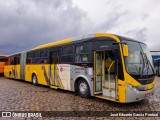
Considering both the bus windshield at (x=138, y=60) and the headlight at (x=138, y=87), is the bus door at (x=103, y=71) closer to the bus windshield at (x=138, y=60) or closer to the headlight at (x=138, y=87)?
the bus windshield at (x=138, y=60)

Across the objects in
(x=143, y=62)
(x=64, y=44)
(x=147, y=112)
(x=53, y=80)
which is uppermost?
(x=64, y=44)

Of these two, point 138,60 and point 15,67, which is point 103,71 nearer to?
point 138,60

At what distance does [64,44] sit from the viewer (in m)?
10.4

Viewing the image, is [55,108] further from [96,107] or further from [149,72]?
[149,72]

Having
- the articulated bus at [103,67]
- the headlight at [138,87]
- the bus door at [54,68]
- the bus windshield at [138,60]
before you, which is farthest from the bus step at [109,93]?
the bus door at [54,68]

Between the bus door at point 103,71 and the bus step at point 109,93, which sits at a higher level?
the bus door at point 103,71

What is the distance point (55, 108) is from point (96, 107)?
65.1 inches

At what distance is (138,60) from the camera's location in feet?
24.2

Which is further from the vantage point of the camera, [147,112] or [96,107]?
[96,107]

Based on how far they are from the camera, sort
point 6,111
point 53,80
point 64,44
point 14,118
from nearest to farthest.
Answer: point 14,118 < point 6,111 < point 64,44 < point 53,80

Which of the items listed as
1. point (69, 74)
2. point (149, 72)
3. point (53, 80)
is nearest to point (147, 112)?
point (149, 72)

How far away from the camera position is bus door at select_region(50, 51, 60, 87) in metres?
10.9

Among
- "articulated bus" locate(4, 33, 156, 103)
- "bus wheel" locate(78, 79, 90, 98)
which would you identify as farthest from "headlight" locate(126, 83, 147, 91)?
"bus wheel" locate(78, 79, 90, 98)

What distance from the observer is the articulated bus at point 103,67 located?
272 inches
